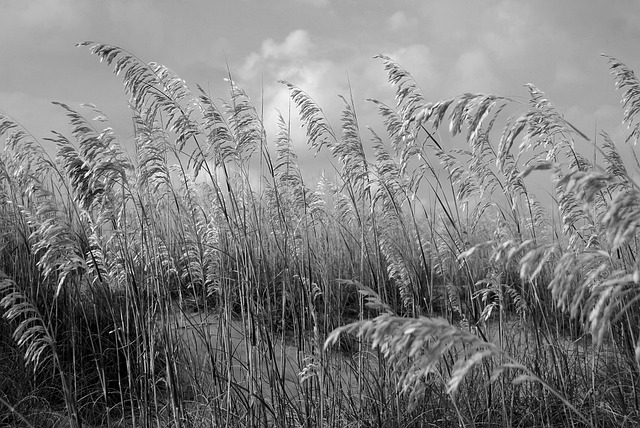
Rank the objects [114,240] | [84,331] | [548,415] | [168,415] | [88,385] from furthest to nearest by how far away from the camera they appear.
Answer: [84,331] → [88,385] → [114,240] → [168,415] → [548,415]

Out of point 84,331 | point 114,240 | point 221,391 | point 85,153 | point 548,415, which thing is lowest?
point 548,415

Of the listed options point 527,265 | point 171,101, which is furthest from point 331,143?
point 527,265

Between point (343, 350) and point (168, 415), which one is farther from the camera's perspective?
point (343, 350)

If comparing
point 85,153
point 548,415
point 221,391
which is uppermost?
point 85,153

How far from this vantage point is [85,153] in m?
3.66

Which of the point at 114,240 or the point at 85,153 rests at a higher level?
the point at 85,153

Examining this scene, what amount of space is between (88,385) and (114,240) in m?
1.44

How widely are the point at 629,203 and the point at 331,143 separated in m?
2.74

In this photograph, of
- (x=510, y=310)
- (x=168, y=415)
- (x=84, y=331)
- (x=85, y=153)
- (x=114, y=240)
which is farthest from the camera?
(x=510, y=310)

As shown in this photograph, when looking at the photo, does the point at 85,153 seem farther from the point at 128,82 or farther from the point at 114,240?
the point at 114,240

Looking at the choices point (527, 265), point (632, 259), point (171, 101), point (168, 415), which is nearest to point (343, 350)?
point (168, 415)

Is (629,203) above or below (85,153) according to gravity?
below

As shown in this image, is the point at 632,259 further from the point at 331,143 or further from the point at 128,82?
the point at 128,82

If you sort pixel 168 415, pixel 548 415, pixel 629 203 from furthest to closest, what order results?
1. pixel 168 415
2. pixel 548 415
3. pixel 629 203
